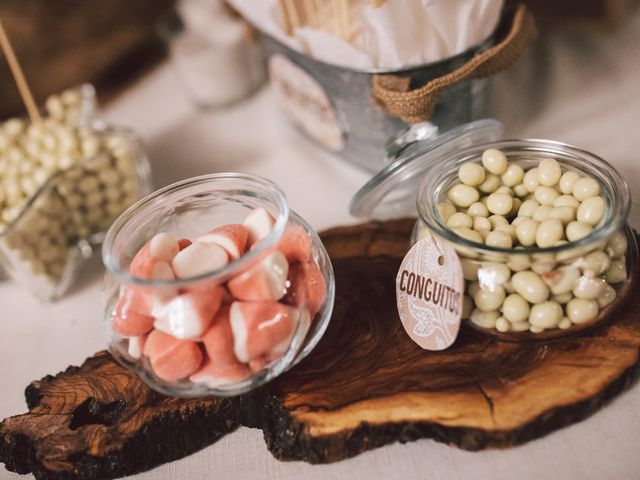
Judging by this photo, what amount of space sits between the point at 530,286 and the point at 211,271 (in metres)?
0.25

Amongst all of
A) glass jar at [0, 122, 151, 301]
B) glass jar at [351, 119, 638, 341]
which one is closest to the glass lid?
glass jar at [351, 119, 638, 341]

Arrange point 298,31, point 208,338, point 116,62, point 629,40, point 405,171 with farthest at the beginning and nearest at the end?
point 116,62
point 629,40
point 298,31
point 405,171
point 208,338

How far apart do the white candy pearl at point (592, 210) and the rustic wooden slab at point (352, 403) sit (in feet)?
0.33

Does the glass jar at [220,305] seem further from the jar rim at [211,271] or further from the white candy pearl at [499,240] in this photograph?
the white candy pearl at [499,240]

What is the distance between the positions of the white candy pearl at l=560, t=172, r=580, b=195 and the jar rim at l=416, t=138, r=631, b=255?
2cm

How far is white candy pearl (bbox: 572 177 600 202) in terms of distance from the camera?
1.81 ft

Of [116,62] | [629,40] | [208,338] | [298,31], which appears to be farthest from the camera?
[116,62]

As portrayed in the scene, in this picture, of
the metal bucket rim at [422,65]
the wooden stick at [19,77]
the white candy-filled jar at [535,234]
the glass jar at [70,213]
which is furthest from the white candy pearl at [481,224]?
the wooden stick at [19,77]

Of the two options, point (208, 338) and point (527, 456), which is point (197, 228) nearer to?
point (208, 338)

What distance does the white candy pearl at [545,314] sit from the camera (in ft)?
1.73

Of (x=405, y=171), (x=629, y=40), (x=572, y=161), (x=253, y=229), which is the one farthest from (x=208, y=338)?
(x=629, y=40)

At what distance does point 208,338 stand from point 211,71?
64 cm

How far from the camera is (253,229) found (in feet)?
1.89

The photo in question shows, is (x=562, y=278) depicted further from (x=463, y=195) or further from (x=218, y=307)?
(x=218, y=307)
